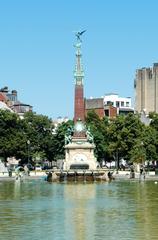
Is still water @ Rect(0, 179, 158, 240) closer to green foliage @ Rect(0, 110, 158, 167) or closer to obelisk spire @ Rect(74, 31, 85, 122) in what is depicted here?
obelisk spire @ Rect(74, 31, 85, 122)

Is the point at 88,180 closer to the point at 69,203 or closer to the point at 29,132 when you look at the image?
the point at 69,203

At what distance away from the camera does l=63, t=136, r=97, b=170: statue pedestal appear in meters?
107

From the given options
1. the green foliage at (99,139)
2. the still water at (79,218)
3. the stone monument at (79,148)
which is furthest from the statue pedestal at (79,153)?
the still water at (79,218)

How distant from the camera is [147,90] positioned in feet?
606

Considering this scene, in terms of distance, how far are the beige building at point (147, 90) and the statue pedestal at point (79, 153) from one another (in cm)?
7599

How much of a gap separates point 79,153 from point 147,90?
260 feet

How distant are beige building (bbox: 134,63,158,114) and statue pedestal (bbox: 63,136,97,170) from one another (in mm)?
75986

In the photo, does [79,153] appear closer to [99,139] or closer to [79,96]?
[79,96]

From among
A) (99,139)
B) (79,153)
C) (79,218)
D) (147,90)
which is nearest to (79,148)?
(79,153)

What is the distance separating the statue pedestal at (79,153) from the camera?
107m

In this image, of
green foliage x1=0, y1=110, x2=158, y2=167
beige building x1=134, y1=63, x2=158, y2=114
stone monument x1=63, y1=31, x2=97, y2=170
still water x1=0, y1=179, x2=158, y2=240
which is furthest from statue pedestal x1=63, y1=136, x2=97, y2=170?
beige building x1=134, y1=63, x2=158, y2=114

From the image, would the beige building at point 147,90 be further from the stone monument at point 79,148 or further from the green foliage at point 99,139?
the stone monument at point 79,148

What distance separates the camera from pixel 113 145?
12962cm

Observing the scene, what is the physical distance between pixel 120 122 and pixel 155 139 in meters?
6.76
